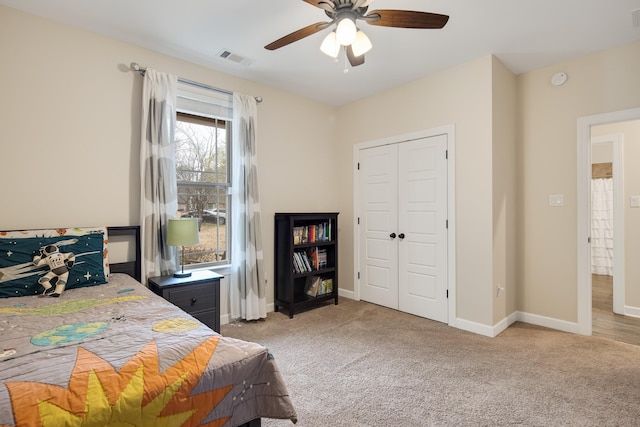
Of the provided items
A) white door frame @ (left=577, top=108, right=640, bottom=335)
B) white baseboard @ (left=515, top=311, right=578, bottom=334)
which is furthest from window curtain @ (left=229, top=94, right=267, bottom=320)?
white door frame @ (left=577, top=108, right=640, bottom=335)

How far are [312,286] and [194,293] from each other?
5.42 ft

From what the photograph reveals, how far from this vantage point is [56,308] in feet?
5.84

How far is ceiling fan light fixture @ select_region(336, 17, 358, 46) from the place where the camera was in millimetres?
1837

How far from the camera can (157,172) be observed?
111 inches

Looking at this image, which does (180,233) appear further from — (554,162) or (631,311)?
(631,311)

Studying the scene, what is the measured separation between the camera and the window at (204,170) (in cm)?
318

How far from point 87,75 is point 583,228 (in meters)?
4.63

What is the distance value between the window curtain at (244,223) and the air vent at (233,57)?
1.18 ft

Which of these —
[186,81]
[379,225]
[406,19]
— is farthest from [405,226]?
[186,81]

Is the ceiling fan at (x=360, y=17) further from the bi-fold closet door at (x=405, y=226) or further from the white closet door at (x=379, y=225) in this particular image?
the white closet door at (x=379, y=225)

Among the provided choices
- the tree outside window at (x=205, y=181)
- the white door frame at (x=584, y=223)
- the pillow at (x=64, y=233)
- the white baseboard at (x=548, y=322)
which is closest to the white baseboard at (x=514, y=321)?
the white baseboard at (x=548, y=322)

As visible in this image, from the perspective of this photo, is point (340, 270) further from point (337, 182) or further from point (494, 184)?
point (494, 184)

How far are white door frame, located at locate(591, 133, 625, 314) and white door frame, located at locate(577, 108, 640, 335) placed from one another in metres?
1.02

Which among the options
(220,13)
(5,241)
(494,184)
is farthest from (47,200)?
(494,184)
